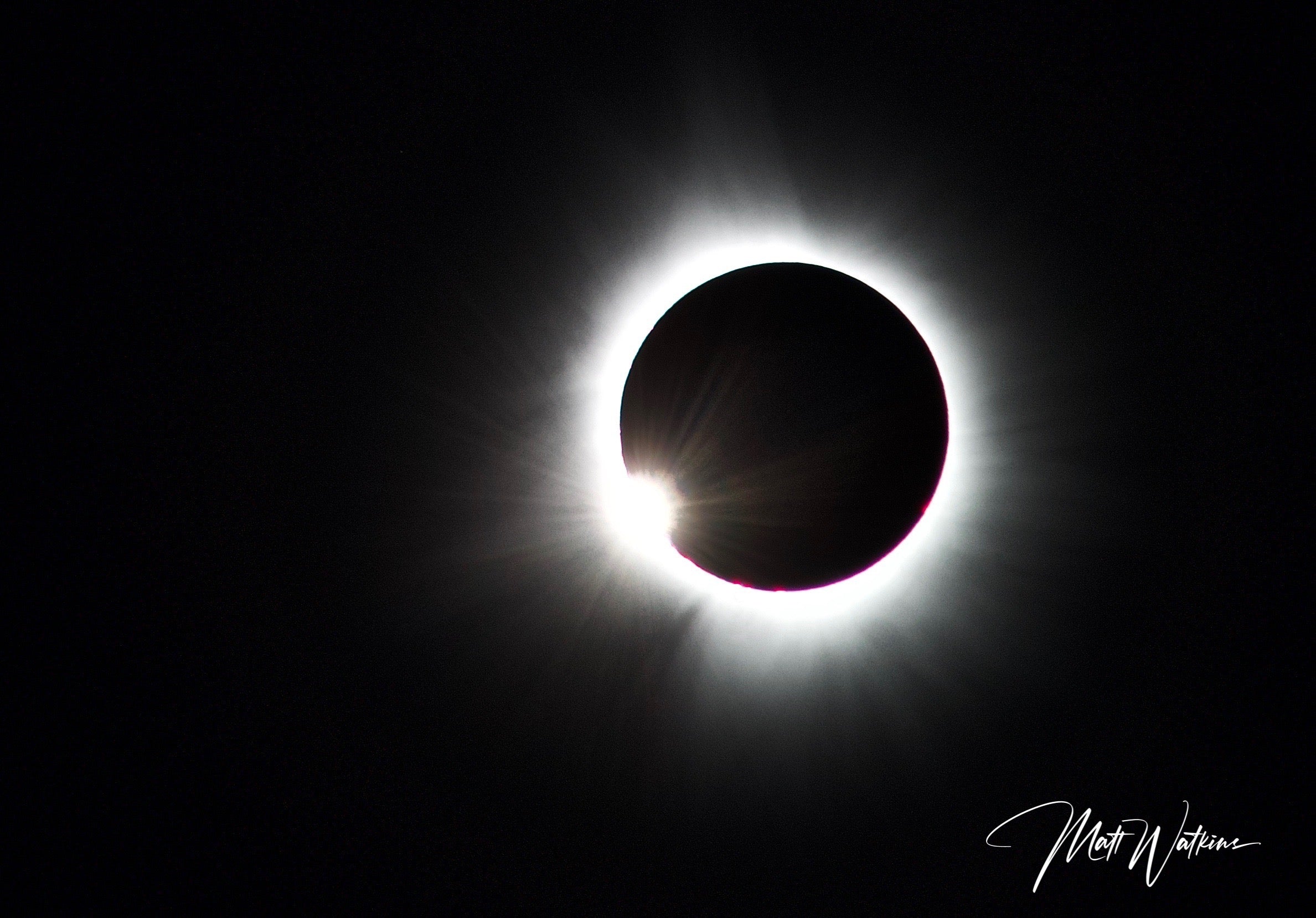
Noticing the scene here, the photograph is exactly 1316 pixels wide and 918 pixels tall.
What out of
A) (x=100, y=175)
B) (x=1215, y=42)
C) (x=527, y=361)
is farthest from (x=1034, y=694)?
(x=100, y=175)

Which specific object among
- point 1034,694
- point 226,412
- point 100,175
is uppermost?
point 1034,694

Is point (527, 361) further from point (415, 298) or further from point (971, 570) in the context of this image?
point (971, 570)

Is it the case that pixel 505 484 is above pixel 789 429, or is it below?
below
